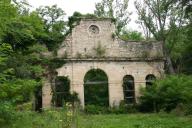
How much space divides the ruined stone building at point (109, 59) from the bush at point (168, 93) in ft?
7.57

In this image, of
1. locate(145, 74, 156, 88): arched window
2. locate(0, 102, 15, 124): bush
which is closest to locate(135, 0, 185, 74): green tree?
locate(145, 74, 156, 88): arched window

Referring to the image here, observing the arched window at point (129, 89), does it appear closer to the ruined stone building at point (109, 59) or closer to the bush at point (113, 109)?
the ruined stone building at point (109, 59)

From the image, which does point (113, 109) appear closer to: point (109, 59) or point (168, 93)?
point (109, 59)

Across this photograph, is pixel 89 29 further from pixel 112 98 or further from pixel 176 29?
pixel 176 29

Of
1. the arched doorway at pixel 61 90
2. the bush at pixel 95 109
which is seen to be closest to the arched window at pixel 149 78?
the bush at pixel 95 109

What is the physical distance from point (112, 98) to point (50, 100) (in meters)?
4.60

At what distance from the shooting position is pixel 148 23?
41.2 m

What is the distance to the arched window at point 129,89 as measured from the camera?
33844mm

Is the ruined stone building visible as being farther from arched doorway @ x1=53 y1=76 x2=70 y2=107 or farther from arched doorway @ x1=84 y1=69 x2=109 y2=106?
arched doorway @ x1=84 y1=69 x2=109 y2=106

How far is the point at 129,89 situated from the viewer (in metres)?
34.8

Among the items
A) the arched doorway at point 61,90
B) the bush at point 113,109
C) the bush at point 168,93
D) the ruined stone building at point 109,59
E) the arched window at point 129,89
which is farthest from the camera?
the arched window at point 129,89

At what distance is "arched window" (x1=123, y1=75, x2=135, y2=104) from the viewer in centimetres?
3384

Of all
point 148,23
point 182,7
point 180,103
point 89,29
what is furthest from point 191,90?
point 148,23

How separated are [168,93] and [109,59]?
618cm
